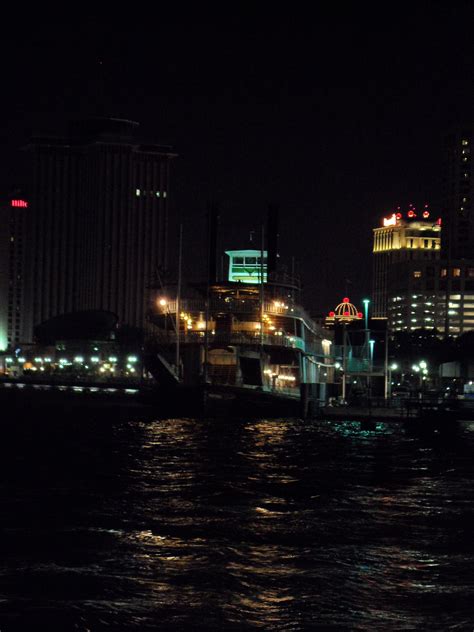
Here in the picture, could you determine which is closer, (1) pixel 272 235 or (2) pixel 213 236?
(2) pixel 213 236

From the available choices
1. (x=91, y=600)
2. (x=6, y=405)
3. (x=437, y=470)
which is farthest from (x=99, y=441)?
(x=6, y=405)

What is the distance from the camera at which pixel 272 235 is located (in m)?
146

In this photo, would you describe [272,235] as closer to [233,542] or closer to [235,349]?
[235,349]

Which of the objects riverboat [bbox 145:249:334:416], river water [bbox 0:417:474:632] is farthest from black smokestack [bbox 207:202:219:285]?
river water [bbox 0:417:474:632]

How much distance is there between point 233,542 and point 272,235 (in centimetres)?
11759

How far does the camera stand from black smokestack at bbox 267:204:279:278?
472ft

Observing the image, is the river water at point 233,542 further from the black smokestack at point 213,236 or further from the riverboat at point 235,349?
the black smokestack at point 213,236

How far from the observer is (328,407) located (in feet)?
299

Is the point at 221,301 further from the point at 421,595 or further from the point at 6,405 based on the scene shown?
the point at 421,595

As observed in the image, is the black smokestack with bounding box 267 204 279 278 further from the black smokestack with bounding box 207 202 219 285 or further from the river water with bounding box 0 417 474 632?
the river water with bounding box 0 417 474 632

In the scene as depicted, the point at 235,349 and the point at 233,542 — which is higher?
the point at 235,349

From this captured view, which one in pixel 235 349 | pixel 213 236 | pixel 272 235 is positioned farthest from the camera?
pixel 272 235

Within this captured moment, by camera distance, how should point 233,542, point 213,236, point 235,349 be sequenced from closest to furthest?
point 233,542 < point 235,349 < point 213,236

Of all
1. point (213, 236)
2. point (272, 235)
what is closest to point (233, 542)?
point (213, 236)
